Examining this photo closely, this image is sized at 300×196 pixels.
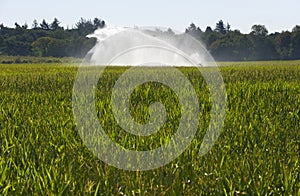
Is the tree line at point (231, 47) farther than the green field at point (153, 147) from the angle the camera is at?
Yes

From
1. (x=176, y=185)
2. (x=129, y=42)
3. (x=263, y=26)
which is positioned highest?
(x=263, y=26)

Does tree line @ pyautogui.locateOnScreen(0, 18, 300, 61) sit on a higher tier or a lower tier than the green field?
higher

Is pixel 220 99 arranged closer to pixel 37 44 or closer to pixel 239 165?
pixel 239 165

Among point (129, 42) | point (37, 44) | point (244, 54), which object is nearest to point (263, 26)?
point (244, 54)

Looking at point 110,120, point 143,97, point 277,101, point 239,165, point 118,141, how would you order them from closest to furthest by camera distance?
point 239,165 < point 118,141 < point 110,120 < point 277,101 < point 143,97

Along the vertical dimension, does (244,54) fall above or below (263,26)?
below

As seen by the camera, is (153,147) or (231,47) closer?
(153,147)

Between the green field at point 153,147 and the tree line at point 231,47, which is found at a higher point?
the tree line at point 231,47

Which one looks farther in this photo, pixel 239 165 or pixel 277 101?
pixel 277 101

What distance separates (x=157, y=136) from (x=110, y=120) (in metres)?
0.75

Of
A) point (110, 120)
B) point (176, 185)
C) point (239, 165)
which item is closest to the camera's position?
point (176, 185)

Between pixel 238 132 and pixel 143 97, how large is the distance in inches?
111

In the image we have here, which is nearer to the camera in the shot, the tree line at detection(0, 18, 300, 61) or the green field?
the green field

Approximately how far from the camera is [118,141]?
3.78 meters
